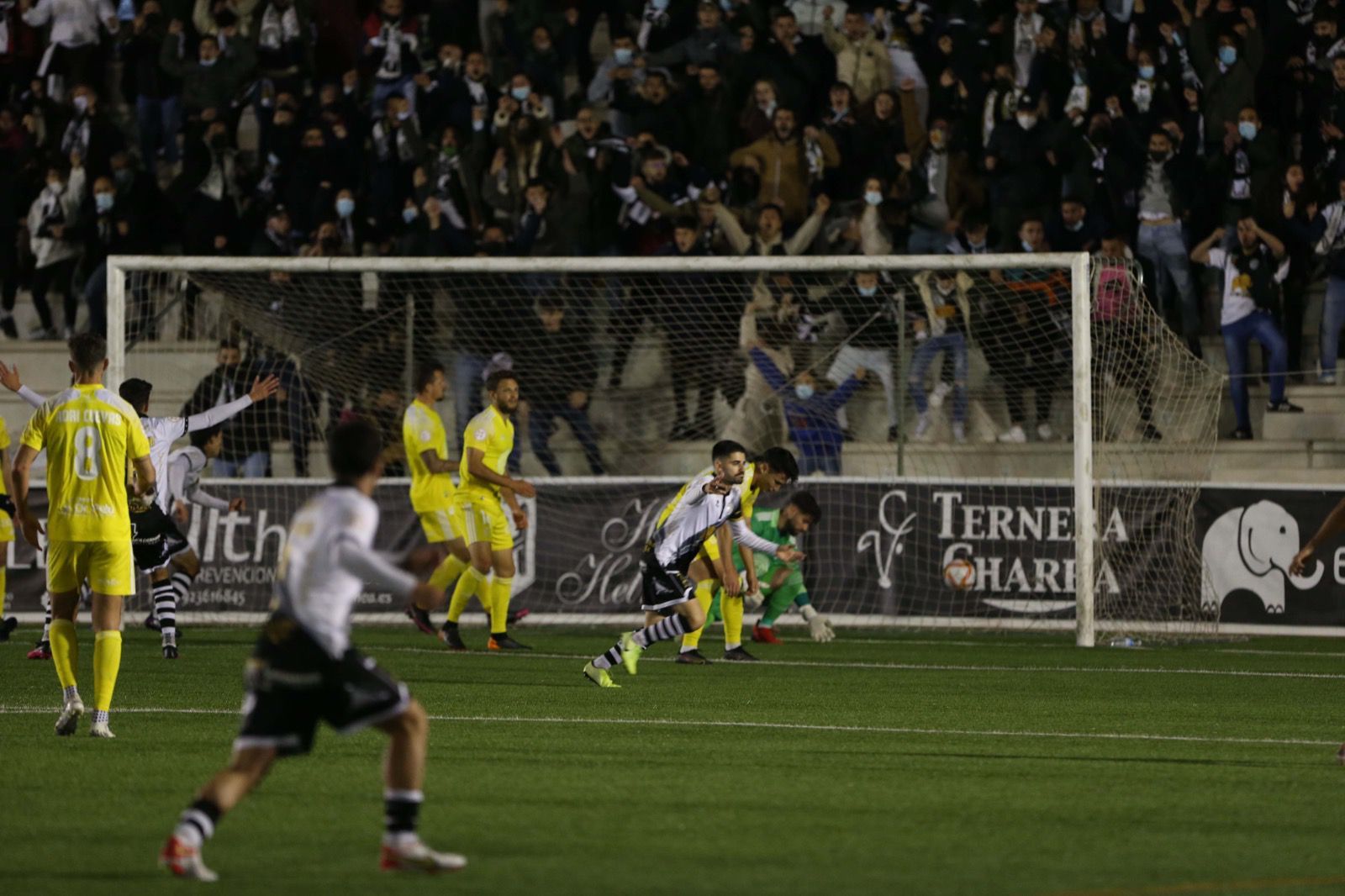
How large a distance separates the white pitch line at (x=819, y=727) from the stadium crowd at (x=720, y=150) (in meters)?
9.00

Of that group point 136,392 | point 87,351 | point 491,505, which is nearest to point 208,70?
point 491,505

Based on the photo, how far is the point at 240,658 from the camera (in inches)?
638

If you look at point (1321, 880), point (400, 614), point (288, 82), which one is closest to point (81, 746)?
point (1321, 880)

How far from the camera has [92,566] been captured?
1066cm

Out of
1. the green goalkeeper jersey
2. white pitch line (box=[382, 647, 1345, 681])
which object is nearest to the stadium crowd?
the green goalkeeper jersey

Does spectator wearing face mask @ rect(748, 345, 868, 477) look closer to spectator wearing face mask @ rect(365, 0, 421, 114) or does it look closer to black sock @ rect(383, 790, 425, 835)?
spectator wearing face mask @ rect(365, 0, 421, 114)

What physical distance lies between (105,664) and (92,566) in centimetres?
54

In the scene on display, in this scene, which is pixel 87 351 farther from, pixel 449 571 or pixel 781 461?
pixel 449 571

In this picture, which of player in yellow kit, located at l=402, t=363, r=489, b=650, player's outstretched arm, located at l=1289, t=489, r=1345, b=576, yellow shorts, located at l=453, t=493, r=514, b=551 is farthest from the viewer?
yellow shorts, located at l=453, t=493, r=514, b=551

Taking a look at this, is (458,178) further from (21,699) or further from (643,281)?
(21,699)

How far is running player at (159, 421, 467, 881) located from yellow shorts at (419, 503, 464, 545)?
428 inches

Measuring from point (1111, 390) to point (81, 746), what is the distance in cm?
1184

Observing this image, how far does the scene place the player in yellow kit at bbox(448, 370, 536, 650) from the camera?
17094mm

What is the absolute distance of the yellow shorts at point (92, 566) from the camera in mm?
10633
